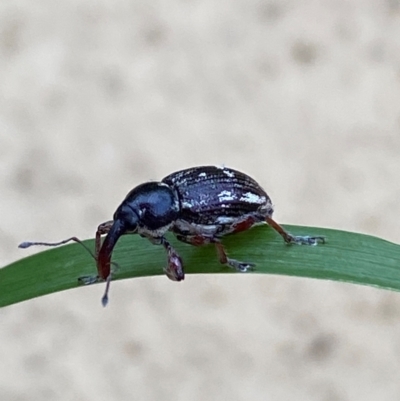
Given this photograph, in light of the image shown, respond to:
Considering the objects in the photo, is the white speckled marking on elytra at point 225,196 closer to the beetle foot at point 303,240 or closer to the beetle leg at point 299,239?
the beetle leg at point 299,239

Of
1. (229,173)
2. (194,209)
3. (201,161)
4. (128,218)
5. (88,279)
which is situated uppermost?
(201,161)

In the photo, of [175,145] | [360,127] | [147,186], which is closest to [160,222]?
[147,186]

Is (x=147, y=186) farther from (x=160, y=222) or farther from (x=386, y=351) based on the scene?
(x=386, y=351)

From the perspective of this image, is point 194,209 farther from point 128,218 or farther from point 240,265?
point 240,265

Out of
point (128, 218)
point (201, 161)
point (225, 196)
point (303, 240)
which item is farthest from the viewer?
point (201, 161)

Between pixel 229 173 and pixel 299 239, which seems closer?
pixel 299 239

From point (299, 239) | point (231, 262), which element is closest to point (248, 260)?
point (231, 262)

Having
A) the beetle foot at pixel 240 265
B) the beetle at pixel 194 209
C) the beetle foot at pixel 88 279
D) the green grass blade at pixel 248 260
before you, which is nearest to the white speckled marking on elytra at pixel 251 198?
the beetle at pixel 194 209

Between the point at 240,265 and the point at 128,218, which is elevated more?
the point at 128,218
